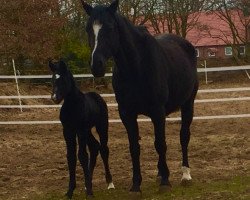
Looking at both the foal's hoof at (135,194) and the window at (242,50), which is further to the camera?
the window at (242,50)

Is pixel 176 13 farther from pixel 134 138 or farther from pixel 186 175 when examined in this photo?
pixel 134 138

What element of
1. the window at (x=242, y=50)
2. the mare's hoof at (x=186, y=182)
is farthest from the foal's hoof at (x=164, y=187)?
the window at (x=242, y=50)

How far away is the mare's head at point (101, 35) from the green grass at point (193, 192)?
1681 mm

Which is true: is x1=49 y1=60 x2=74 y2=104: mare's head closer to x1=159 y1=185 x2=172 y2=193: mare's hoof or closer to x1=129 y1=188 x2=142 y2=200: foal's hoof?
x1=129 y1=188 x2=142 y2=200: foal's hoof

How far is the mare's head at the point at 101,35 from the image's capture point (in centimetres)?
464

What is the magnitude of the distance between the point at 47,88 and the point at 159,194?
1521 cm

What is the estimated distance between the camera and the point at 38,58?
59.0 feet

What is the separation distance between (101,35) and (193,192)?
2.10 metres

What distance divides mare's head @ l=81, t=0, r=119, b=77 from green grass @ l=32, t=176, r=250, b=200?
1681 millimetres

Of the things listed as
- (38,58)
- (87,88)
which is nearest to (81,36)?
(87,88)

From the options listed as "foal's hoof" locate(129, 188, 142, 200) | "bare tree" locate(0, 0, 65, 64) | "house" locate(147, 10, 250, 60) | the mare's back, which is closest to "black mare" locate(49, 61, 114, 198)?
"foal's hoof" locate(129, 188, 142, 200)

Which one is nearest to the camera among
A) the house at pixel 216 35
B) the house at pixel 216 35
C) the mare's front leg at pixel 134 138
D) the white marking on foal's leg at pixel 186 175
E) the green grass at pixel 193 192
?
the green grass at pixel 193 192

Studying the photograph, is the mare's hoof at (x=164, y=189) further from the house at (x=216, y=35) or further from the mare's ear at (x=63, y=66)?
the house at (x=216, y=35)

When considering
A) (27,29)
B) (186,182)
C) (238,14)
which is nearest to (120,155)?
(186,182)
